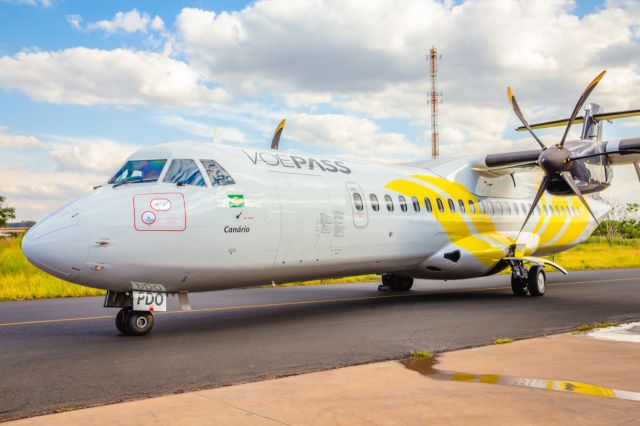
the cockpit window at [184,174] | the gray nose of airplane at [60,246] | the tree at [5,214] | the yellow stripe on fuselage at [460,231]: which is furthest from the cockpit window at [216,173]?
the tree at [5,214]

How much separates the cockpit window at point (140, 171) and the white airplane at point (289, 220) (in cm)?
2

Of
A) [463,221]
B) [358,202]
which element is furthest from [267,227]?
[463,221]

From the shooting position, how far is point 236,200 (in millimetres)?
9516

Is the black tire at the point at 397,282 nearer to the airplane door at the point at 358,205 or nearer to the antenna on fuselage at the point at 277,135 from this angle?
the airplane door at the point at 358,205

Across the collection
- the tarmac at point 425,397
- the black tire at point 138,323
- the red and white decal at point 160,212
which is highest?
the red and white decal at point 160,212

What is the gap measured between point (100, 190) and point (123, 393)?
4129mm

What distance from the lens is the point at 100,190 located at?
348 inches

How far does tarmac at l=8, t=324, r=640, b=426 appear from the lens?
14.9 ft

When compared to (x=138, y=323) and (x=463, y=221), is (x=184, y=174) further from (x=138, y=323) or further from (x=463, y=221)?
(x=463, y=221)

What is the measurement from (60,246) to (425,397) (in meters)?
5.27

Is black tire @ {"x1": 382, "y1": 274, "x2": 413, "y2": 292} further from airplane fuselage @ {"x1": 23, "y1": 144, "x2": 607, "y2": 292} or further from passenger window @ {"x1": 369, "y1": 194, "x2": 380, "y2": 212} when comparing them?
passenger window @ {"x1": 369, "y1": 194, "x2": 380, "y2": 212}

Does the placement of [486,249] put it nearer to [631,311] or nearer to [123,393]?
[631,311]

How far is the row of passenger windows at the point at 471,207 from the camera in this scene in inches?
486

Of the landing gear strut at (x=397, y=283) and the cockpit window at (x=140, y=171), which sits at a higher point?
the cockpit window at (x=140, y=171)
